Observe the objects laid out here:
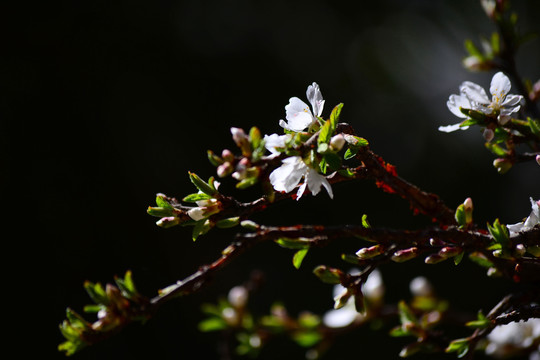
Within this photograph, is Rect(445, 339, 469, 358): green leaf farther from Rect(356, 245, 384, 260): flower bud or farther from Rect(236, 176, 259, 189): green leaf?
Rect(236, 176, 259, 189): green leaf

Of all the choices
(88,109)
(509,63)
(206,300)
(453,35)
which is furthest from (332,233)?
(453,35)

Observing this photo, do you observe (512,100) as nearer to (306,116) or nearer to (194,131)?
(306,116)

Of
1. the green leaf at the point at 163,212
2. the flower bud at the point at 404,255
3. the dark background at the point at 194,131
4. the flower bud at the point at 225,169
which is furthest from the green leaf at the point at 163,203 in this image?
the dark background at the point at 194,131

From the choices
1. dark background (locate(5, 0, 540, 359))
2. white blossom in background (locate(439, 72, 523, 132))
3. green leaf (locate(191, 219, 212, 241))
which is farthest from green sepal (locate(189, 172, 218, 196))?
dark background (locate(5, 0, 540, 359))

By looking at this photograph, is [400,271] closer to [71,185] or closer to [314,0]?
[71,185]

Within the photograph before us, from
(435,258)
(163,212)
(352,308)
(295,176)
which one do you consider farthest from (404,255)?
(352,308)
